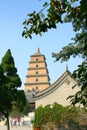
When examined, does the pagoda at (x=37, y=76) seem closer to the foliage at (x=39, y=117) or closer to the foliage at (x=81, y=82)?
the foliage at (x=39, y=117)

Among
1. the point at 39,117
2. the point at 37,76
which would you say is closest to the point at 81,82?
the point at 39,117

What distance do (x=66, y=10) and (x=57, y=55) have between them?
47.7 feet

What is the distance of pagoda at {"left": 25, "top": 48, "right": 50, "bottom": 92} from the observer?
107 metres

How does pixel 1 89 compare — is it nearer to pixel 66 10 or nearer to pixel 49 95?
pixel 49 95

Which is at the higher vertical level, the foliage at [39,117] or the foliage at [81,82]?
the foliage at [39,117]

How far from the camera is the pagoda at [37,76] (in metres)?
107

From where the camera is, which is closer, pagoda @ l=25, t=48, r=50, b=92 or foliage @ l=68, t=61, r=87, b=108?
foliage @ l=68, t=61, r=87, b=108

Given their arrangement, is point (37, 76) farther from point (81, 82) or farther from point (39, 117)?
point (81, 82)

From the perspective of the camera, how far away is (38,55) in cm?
10988

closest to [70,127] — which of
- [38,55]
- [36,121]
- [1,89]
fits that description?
[36,121]

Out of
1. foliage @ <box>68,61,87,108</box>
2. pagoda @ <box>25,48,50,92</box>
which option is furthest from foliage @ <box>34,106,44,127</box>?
pagoda @ <box>25,48,50,92</box>

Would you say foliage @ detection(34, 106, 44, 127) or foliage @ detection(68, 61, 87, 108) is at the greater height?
foliage @ detection(34, 106, 44, 127)

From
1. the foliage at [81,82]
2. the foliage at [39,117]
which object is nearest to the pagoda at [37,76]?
the foliage at [39,117]

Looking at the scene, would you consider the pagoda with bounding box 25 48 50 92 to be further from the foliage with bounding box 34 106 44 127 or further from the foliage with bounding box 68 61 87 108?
the foliage with bounding box 68 61 87 108
